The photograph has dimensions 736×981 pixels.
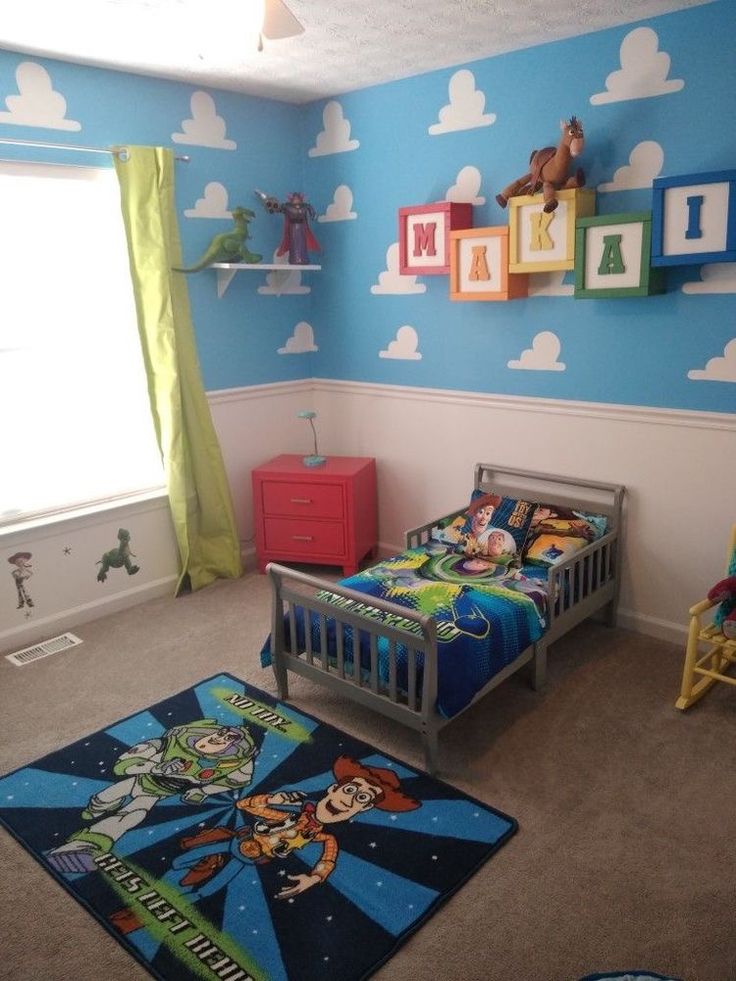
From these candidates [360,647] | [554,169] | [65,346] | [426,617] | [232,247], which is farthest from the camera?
[232,247]

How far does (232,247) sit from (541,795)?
8.85 feet

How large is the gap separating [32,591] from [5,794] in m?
1.15

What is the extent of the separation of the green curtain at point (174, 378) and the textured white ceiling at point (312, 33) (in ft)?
1.48

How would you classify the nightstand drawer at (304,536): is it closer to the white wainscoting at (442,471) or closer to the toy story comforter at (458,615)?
the white wainscoting at (442,471)

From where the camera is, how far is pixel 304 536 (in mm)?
3930

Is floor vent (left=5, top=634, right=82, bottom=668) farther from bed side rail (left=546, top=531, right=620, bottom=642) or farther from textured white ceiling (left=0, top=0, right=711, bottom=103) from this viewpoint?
textured white ceiling (left=0, top=0, right=711, bottom=103)

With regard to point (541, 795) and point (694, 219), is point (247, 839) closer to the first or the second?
point (541, 795)

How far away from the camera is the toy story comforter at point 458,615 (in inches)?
95.0

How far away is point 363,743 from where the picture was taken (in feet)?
8.41

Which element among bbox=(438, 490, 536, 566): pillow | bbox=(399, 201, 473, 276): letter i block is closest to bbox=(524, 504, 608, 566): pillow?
bbox=(438, 490, 536, 566): pillow

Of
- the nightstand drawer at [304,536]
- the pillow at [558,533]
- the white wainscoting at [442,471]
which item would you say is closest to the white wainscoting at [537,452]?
the white wainscoting at [442,471]

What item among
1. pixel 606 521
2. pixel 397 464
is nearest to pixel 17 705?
pixel 397 464

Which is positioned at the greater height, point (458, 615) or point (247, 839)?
point (458, 615)

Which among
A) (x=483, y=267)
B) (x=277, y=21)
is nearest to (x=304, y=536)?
(x=483, y=267)
